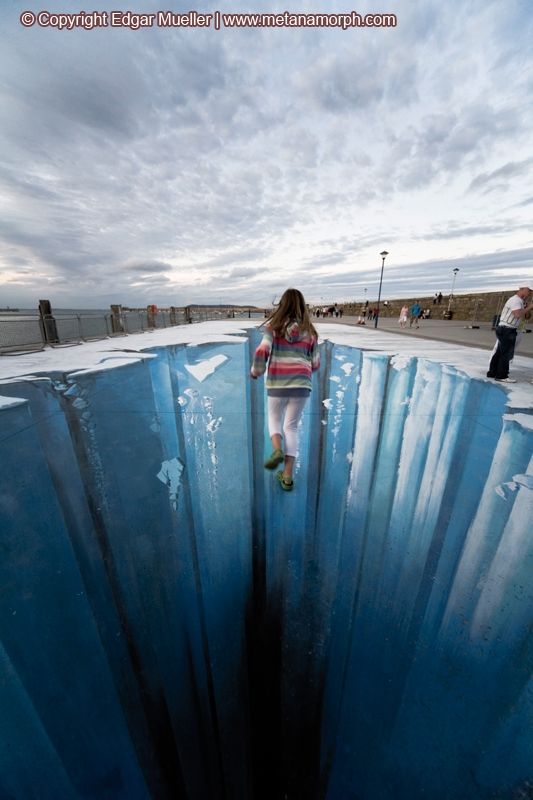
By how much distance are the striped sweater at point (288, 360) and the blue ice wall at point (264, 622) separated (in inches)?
36.7

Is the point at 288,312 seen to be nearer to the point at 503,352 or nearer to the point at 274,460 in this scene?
the point at 274,460

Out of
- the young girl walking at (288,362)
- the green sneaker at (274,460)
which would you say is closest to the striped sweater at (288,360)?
the young girl walking at (288,362)

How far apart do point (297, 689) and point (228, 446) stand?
257 cm

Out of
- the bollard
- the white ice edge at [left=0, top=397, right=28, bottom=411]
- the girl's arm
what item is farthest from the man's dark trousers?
the bollard

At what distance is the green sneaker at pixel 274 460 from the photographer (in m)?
3.42

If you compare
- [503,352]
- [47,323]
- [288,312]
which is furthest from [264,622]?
[47,323]

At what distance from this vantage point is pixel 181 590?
6.33 ft

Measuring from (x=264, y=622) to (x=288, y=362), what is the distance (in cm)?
196

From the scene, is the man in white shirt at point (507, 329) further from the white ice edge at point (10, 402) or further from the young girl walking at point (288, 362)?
the white ice edge at point (10, 402)

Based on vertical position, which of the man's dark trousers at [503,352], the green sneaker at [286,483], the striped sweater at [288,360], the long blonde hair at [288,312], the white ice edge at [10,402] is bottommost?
the green sneaker at [286,483]

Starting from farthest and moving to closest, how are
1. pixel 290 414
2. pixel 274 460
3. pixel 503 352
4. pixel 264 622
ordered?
pixel 503 352, pixel 274 460, pixel 290 414, pixel 264 622

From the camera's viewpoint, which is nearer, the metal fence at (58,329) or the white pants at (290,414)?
the white pants at (290,414)

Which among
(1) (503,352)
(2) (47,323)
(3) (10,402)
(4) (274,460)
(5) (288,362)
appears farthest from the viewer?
(2) (47,323)

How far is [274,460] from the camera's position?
3.45 metres
